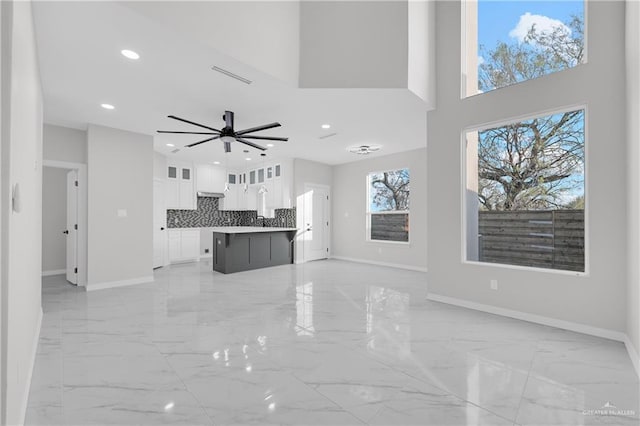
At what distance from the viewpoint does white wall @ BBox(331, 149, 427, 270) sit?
662cm

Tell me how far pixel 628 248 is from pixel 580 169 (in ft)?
2.94

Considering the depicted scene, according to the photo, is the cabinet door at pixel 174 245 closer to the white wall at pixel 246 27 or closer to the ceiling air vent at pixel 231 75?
the ceiling air vent at pixel 231 75

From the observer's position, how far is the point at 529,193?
361 centimetres

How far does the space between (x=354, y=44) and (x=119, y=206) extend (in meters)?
4.43

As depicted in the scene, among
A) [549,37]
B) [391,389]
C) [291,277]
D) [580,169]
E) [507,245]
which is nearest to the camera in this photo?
[391,389]

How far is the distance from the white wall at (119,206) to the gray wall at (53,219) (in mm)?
2130

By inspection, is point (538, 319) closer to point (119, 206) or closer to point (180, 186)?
point (119, 206)

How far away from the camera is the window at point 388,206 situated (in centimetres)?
701

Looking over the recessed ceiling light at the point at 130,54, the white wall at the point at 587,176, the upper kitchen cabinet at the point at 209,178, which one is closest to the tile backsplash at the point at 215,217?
the upper kitchen cabinet at the point at 209,178

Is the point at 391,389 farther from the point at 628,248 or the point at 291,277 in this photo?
the point at 291,277

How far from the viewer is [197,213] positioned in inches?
339

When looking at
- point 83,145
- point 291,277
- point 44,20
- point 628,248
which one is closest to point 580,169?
point 628,248

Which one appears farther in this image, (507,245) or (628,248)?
(507,245)

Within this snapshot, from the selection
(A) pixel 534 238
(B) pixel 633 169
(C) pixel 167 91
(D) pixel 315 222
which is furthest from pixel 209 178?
(B) pixel 633 169
